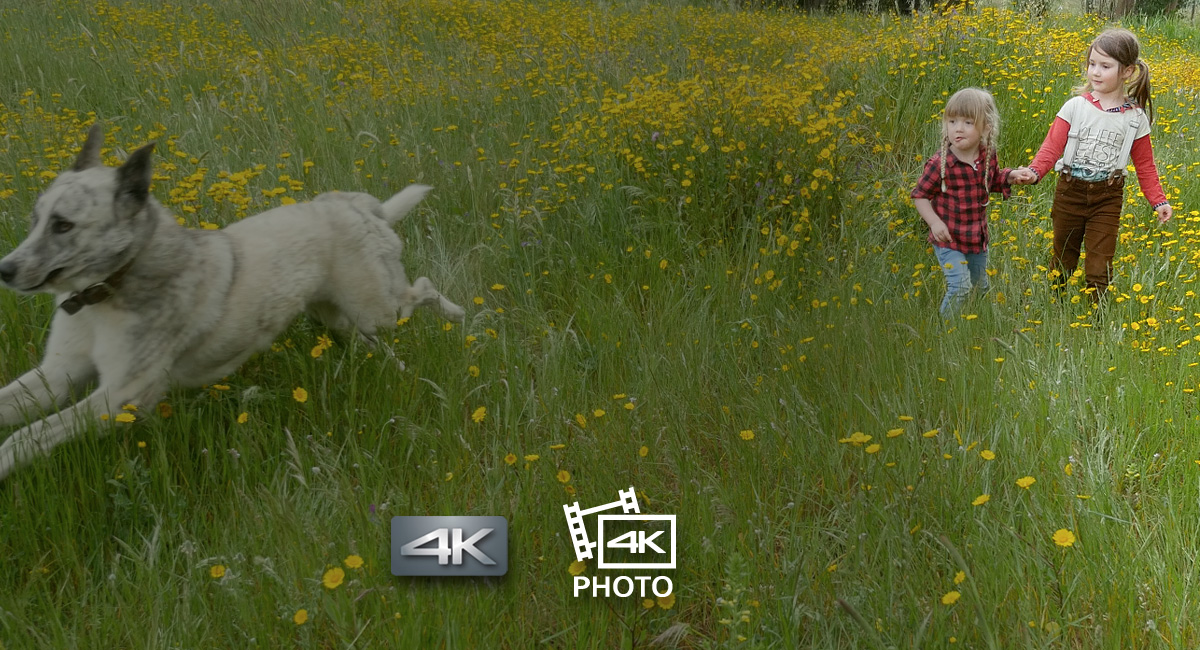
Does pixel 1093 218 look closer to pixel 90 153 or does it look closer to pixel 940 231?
pixel 940 231

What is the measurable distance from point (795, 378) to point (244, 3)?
907 centimetres

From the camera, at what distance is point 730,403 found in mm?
3172

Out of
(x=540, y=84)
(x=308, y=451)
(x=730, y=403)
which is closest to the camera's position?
(x=308, y=451)

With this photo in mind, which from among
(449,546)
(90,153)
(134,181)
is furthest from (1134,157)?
(90,153)

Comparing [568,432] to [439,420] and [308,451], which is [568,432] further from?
[308,451]

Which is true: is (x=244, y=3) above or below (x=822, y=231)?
above

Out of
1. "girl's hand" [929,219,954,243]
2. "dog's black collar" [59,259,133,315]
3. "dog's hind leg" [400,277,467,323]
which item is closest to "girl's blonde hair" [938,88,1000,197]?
"girl's hand" [929,219,954,243]

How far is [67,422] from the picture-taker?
2.53 m

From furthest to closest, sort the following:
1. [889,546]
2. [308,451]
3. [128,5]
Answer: [128,5] < [308,451] < [889,546]

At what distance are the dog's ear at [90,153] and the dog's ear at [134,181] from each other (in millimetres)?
209

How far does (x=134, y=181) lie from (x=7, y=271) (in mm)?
435

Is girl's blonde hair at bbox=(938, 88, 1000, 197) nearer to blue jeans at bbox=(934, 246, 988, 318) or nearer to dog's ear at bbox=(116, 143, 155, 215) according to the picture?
blue jeans at bbox=(934, 246, 988, 318)

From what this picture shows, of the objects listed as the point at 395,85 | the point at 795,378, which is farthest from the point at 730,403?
the point at 395,85

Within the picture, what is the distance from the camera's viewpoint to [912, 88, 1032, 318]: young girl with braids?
13.8ft
